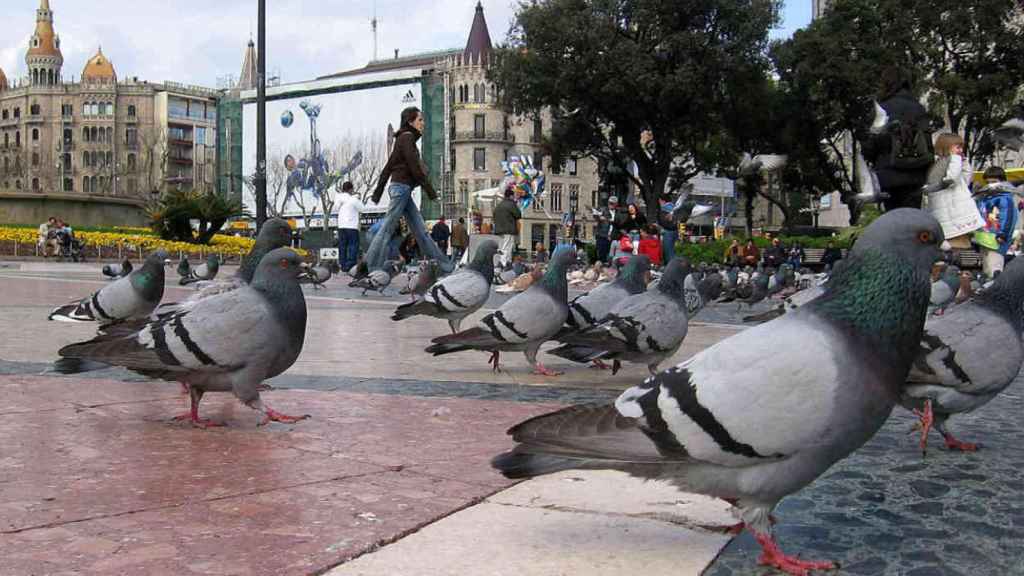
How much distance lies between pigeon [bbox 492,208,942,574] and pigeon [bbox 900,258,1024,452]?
1.27 m

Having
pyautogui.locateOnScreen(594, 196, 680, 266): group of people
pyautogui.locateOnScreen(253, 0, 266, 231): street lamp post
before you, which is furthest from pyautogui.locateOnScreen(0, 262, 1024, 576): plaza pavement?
pyautogui.locateOnScreen(253, 0, 266, 231): street lamp post

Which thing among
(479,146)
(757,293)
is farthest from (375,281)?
(479,146)

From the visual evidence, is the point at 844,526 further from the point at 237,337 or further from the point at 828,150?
the point at 828,150

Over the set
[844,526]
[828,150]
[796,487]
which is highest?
[828,150]

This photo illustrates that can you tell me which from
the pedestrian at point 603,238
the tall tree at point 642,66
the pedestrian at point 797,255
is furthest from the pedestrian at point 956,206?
the tall tree at point 642,66

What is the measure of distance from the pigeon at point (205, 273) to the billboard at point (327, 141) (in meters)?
56.2

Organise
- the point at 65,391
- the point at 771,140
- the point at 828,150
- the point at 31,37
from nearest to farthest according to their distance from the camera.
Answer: the point at 65,391 < the point at 771,140 < the point at 828,150 < the point at 31,37

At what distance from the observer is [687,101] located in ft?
97.4

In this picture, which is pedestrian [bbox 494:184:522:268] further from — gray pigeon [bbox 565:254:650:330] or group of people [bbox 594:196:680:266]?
gray pigeon [bbox 565:254:650:330]

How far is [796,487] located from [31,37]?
14812 cm

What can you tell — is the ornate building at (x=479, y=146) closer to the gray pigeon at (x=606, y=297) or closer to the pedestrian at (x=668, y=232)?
the pedestrian at (x=668, y=232)

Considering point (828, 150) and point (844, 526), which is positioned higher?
point (828, 150)

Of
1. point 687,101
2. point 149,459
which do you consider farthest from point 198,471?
point 687,101

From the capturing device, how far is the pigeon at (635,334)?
4820 mm
